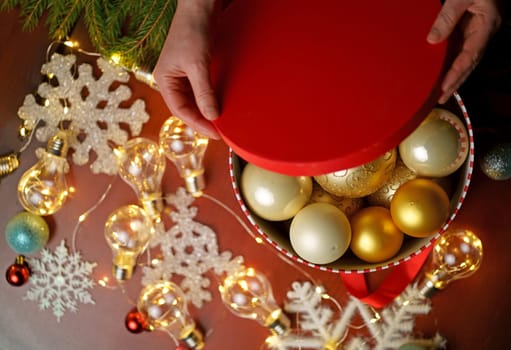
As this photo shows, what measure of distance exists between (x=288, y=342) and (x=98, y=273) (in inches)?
12.7

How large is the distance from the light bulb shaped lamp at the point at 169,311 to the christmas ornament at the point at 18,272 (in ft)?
0.67

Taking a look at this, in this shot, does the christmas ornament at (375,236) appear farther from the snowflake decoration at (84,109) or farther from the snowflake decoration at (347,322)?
the snowflake decoration at (84,109)

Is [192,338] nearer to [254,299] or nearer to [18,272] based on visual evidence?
[254,299]

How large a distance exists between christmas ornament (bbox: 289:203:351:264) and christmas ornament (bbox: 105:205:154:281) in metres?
0.27

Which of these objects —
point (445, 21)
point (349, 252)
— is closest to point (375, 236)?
point (349, 252)

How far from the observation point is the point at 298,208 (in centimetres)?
77

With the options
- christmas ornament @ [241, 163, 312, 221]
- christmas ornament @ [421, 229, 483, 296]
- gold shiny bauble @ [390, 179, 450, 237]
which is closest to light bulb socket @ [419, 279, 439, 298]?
christmas ornament @ [421, 229, 483, 296]

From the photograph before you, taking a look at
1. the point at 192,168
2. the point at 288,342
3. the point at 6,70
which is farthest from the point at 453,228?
the point at 6,70

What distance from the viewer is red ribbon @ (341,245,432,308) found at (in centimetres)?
83

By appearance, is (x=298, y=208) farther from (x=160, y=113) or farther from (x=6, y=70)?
(x=6, y=70)

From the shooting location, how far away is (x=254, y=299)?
85 cm

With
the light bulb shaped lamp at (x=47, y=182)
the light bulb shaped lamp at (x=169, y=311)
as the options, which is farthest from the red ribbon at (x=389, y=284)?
the light bulb shaped lamp at (x=47, y=182)

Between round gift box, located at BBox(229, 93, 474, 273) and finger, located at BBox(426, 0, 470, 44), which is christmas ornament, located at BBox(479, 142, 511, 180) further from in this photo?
finger, located at BBox(426, 0, 470, 44)

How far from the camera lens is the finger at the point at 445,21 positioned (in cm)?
58
